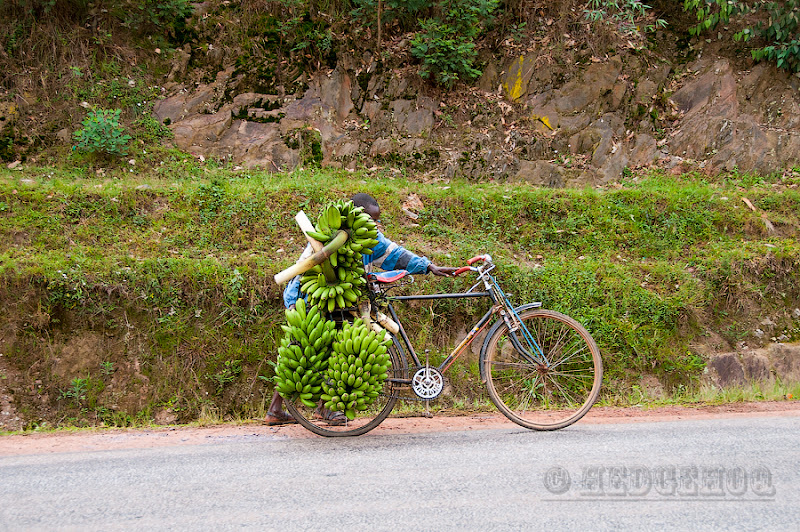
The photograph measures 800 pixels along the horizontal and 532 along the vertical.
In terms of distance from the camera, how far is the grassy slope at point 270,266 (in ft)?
20.9

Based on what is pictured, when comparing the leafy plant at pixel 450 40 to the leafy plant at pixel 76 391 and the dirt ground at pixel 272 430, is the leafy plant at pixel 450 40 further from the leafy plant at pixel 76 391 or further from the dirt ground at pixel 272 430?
the leafy plant at pixel 76 391

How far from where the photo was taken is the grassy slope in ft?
20.9

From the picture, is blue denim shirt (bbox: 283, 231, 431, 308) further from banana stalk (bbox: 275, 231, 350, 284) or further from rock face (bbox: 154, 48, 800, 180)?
rock face (bbox: 154, 48, 800, 180)

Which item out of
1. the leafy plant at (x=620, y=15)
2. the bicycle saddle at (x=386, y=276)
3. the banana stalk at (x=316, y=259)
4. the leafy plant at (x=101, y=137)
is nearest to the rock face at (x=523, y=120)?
the leafy plant at (x=620, y=15)

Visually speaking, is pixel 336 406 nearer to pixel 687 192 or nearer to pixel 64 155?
pixel 687 192

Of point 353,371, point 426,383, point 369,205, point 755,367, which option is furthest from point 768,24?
point 353,371

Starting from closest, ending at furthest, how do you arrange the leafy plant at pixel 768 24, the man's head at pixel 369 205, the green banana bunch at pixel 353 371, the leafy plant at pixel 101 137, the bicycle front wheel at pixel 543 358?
1. the green banana bunch at pixel 353 371
2. the bicycle front wheel at pixel 543 358
3. the man's head at pixel 369 205
4. the leafy plant at pixel 101 137
5. the leafy plant at pixel 768 24

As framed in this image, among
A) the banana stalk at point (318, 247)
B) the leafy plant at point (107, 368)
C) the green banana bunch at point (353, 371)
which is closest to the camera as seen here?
the green banana bunch at point (353, 371)

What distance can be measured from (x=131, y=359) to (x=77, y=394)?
2.05ft

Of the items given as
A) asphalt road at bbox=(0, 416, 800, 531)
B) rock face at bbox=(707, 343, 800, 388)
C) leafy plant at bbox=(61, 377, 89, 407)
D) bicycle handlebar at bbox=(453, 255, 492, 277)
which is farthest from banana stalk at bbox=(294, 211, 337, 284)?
rock face at bbox=(707, 343, 800, 388)

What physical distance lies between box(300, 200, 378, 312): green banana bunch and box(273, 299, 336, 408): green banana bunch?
0.15 metres

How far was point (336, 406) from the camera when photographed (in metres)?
4.48

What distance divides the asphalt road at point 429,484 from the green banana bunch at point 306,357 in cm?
48

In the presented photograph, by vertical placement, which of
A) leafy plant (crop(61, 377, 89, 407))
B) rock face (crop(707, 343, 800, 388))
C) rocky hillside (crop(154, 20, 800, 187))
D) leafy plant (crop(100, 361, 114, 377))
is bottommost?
leafy plant (crop(61, 377, 89, 407))
